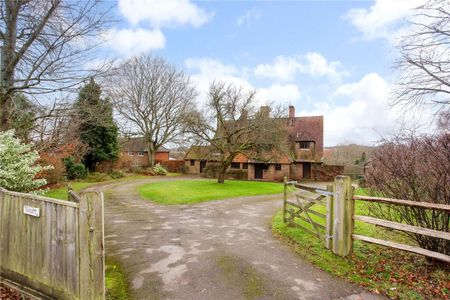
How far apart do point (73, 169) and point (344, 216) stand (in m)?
24.9

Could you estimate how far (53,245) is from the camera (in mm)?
4117

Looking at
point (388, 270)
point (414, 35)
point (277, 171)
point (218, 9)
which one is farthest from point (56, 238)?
point (277, 171)

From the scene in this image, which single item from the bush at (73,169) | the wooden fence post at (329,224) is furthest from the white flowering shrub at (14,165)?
the bush at (73,169)

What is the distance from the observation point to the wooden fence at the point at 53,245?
12.0 feet

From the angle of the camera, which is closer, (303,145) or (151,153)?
(303,145)

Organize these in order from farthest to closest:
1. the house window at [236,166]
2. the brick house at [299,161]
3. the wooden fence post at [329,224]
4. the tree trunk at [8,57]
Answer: the house window at [236,166] < the brick house at [299,161] < the tree trunk at [8,57] < the wooden fence post at [329,224]

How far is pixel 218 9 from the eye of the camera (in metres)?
12.4

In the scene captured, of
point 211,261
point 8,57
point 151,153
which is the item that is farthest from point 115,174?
point 211,261

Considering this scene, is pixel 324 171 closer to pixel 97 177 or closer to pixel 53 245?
pixel 97 177

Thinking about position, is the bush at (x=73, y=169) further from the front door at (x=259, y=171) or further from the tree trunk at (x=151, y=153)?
the front door at (x=259, y=171)

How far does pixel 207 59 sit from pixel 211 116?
4.69m

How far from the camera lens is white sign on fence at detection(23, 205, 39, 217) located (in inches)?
173

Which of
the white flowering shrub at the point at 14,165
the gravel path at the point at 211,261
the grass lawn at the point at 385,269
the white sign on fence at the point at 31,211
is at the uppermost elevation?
the white flowering shrub at the point at 14,165

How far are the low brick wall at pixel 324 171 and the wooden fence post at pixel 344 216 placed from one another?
2828cm
